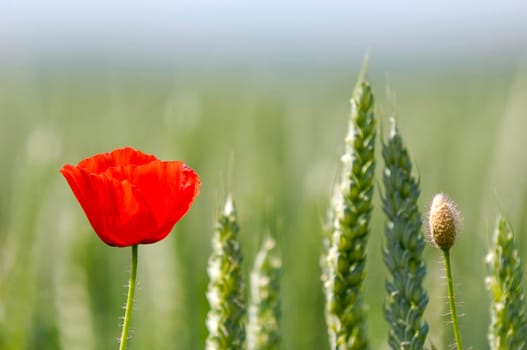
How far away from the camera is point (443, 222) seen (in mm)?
1192

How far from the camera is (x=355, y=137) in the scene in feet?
4.28

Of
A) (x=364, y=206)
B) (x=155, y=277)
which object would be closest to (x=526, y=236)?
(x=155, y=277)

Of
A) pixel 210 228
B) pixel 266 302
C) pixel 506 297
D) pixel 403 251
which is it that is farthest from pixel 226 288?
pixel 210 228

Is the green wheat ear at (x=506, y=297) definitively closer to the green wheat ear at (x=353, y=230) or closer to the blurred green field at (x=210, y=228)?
the blurred green field at (x=210, y=228)

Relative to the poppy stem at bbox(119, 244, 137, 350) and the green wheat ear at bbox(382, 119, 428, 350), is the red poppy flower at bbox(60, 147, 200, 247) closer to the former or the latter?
the poppy stem at bbox(119, 244, 137, 350)

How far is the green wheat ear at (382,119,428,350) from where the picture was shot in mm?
1217

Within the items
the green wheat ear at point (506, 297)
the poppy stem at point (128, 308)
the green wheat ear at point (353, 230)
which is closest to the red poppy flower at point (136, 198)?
the poppy stem at point (128, 308)

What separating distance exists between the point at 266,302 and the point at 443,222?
0.40 m

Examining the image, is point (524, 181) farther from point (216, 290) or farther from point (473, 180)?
point (216, 290)

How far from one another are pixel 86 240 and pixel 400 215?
1679 millimetres

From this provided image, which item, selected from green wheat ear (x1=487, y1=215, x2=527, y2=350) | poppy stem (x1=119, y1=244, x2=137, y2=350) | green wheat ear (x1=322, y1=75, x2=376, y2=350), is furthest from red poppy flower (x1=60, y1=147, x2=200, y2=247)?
green wheat ear (x1=487, y1=215, x2=527, y2=350)

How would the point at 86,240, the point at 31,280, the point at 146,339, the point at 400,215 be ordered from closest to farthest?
the point at 400,215, the point at 31,280, the point at 146,339, the point at 86,240

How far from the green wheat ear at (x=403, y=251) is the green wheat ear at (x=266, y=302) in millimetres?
255

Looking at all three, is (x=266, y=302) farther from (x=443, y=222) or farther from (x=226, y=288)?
(x=443, y=222)
